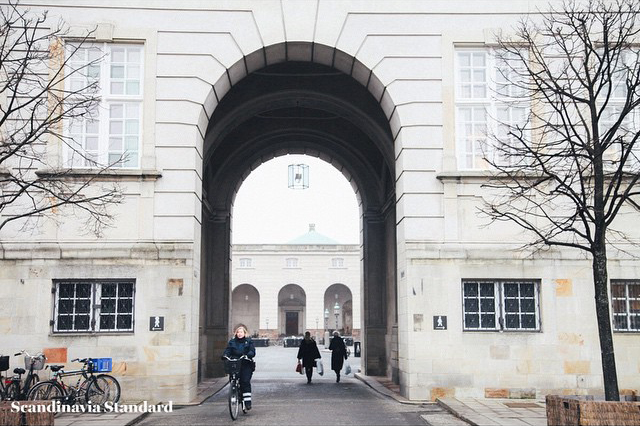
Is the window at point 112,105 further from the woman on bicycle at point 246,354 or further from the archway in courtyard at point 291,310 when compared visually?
the archway in courtyard at point 291,310

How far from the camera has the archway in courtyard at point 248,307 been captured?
7662 centimetres

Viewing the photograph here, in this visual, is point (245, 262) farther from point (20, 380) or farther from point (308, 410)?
point (20, 380)

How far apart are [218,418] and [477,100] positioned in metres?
9.48

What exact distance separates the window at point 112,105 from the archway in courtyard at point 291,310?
197 feet

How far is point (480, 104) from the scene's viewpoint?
18.1 m

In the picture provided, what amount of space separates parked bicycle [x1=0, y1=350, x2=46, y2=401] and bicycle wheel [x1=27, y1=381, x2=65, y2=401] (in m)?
0.17

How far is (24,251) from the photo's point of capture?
1675 centimetres

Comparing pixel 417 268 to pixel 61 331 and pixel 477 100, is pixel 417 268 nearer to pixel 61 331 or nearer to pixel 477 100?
pixel 477 100

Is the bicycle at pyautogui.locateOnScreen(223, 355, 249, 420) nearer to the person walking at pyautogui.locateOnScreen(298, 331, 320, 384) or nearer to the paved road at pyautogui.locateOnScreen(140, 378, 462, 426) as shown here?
the paved road at pyautogui.locateOnScreen(140, 378, 462, 426)

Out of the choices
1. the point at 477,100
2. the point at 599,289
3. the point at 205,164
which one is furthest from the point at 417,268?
the point at 205,164

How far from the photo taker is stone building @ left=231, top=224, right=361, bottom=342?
74.9 meters

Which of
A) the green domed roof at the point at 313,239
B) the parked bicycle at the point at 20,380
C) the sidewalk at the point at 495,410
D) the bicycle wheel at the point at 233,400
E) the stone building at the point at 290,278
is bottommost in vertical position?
the sidewalk at the point at 495,410

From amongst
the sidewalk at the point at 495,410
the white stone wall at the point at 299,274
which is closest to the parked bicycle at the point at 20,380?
the sidewalk at the point at 495,410

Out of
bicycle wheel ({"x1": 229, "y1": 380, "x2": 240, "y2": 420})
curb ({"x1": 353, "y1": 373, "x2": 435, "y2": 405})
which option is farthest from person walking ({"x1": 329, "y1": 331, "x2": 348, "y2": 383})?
bicycle wheel ({"x1": 229, "y1": 380, "x2": 240, "y2": 420})
